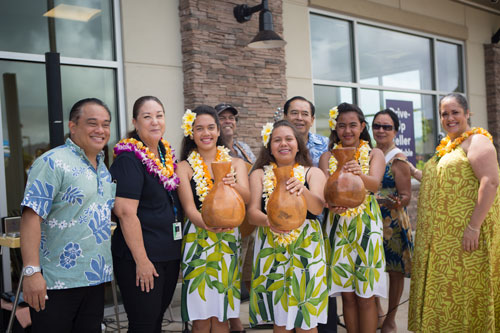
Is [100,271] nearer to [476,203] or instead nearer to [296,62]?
[476,203]

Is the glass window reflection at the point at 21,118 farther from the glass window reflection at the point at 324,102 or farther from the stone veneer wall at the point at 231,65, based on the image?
the glass window reflection at the point at 324,102

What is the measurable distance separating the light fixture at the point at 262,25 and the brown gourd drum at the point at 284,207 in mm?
2954

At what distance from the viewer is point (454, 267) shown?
292cm

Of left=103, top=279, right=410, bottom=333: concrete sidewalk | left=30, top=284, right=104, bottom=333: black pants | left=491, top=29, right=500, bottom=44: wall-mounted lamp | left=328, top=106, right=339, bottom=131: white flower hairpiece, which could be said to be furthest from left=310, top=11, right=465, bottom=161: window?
left=30, top=284, right=104, bottom=333: black pants

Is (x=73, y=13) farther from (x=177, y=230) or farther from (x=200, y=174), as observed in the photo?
(x=177, y=230)

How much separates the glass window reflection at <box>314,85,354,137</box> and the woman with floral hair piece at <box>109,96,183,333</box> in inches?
166

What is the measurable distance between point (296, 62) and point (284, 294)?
4.20 metres

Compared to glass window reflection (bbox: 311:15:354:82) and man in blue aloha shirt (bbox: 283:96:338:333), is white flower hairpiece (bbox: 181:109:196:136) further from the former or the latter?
glass window reflection (bbox: 311:15:354:82)

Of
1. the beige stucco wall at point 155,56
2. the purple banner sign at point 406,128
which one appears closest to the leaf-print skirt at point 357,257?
the beige stucco wall at point 155,56

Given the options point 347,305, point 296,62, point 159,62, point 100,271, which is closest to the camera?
point 100,271

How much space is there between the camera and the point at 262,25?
5.11m

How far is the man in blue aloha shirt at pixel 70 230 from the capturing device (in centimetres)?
209

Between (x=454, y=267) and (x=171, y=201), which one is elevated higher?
(x=171, y=201)

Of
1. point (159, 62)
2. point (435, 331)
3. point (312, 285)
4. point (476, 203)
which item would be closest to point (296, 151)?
point (312, 285)
